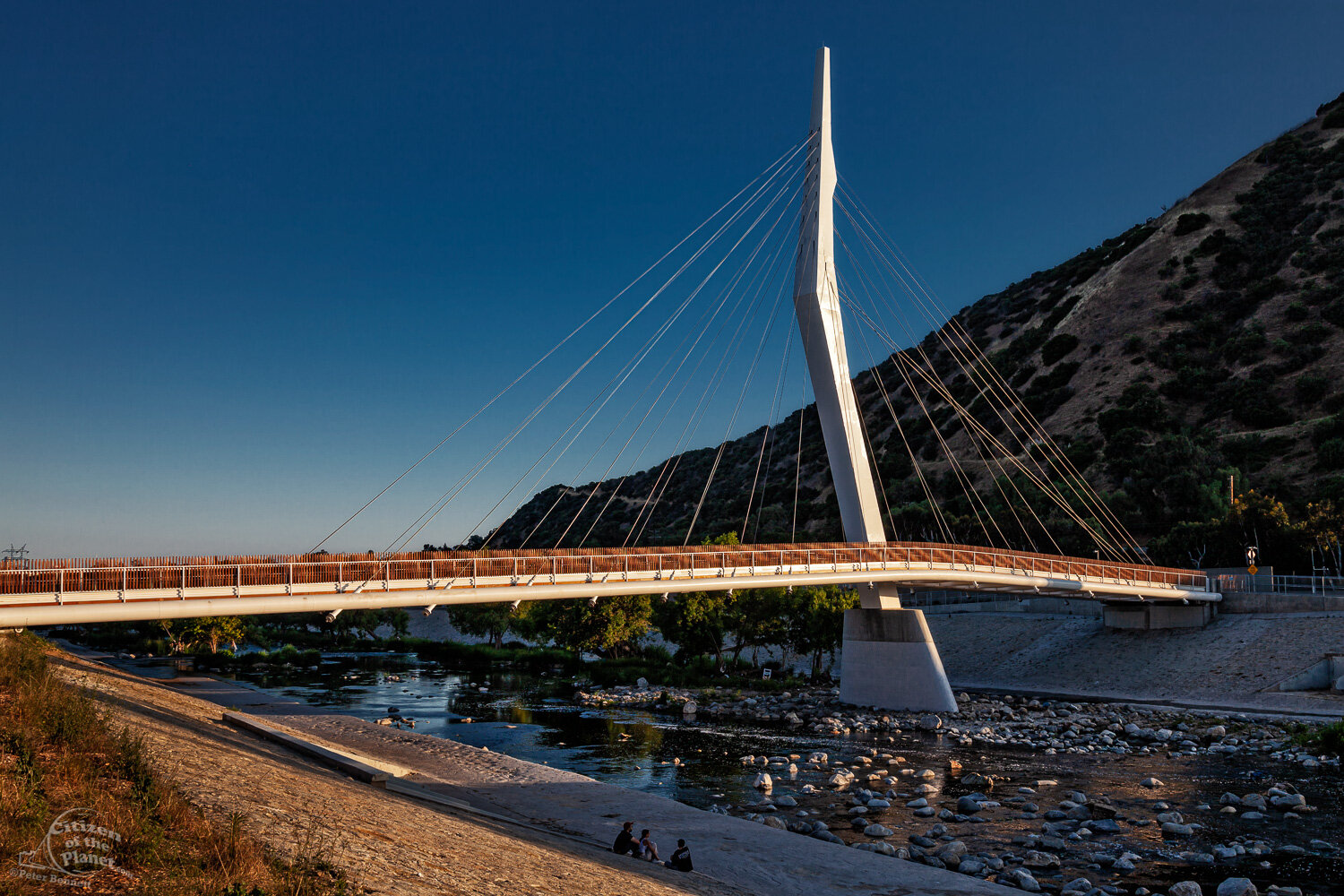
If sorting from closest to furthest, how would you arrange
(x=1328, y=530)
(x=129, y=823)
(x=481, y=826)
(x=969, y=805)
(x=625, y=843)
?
1. (x=129, y=823)
2. (x=625, y=843)
3. (x=481, y=826)
4. (x=969, y=805)
5. (x=1328, y=530)

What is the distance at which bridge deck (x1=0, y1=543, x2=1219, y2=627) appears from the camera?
1828 centimetres

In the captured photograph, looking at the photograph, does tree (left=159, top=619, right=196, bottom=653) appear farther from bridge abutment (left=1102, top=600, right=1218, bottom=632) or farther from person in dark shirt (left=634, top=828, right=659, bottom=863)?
bridge abutment (left=1102, top=600, right=1218, bottom=632)

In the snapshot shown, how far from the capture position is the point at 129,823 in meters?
9.41

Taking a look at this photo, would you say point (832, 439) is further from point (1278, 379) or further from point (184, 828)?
point (1278, 379)

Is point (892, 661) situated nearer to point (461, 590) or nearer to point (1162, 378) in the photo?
point (461, 590)

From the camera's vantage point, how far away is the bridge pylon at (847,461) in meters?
35.7

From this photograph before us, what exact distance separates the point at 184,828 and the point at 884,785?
19300 millimetres

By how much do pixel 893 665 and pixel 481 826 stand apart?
26560mm

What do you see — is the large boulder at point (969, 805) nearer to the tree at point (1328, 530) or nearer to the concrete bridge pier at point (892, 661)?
the concrete bridge pier at point (892, 661)

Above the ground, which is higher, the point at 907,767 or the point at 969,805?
the point at 969,805

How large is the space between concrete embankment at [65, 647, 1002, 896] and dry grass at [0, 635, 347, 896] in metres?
0.76

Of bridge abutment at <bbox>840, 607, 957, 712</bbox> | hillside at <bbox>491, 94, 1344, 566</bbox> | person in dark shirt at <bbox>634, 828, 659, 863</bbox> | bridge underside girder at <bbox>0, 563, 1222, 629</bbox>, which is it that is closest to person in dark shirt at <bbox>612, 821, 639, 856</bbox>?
person in dark shirt at <bbox>634, 828, 659, 863</bbox>

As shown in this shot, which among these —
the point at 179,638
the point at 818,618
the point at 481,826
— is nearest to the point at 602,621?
the point at 818,618

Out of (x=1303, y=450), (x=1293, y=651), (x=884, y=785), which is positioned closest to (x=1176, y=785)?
(x=884, y=785)
